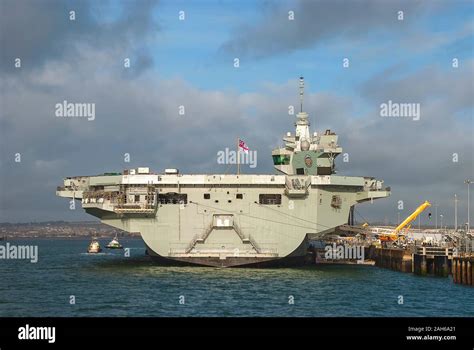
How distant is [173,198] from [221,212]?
335cm

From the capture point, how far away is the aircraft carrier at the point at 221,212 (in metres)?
47.5

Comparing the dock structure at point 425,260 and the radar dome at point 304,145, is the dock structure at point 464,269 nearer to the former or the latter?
the dock structure at point 425,260

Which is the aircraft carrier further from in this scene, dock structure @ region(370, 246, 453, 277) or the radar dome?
dock structure @ region(370, 246, 453, 277)

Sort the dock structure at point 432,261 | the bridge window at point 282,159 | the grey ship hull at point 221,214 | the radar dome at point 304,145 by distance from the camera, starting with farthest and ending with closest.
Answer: the bridge window at point 282,159 → the radar dome at point 304,145 → the dock structure at point 432,261 → the grey ship hull at point 221,214

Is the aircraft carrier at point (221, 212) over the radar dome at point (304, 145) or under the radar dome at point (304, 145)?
under

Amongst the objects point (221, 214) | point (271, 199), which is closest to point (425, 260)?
point (271, 199)

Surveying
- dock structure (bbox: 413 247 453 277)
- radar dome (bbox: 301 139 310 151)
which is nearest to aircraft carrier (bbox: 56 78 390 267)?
radar dome (bbox: 301 139 310 151)

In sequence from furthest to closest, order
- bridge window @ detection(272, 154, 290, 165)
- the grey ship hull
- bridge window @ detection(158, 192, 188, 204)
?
bridge window @ detection(272, 154, 290, 165)
bridge window @ detection(158, 192, 188, 204)
the grey ship hull

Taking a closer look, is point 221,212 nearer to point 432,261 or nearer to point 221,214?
point 221,214

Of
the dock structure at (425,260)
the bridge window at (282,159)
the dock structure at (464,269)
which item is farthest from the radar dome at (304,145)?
the dock structure at (464,269)

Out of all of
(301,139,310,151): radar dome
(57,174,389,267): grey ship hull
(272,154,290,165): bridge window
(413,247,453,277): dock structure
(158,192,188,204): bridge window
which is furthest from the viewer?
(272,154,290,165): bridge window

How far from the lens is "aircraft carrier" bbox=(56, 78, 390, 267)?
156ft
